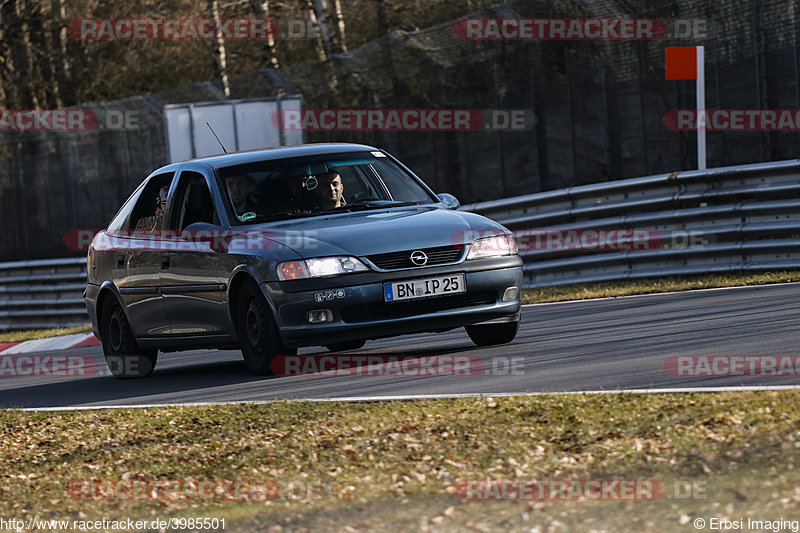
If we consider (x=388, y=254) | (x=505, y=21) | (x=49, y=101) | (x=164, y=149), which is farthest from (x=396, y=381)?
(x=49, y=101)

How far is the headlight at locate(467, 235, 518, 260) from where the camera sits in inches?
404

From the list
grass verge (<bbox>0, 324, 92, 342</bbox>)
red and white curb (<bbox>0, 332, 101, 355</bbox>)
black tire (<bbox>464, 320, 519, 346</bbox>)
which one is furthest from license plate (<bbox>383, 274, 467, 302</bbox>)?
grass verge (<bbox>0, 324, 92, 342</bbox>)

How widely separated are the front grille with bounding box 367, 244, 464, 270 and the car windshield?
1039 mm

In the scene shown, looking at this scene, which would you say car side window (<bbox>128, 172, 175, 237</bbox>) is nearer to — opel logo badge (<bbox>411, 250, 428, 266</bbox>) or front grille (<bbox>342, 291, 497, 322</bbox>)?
front grille (<bbox>342, 291, 497, 322</bbox>)

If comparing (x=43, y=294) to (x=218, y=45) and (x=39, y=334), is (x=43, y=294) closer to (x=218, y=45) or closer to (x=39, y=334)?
(x=39, y=334)

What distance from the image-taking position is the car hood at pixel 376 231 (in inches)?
393

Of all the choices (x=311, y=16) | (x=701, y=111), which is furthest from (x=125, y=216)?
(x=311, y=16)

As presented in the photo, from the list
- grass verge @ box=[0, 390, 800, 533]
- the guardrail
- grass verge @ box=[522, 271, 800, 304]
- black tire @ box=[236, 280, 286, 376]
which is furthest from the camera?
the guardrail

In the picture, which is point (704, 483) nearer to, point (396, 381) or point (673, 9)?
point (396, 381)

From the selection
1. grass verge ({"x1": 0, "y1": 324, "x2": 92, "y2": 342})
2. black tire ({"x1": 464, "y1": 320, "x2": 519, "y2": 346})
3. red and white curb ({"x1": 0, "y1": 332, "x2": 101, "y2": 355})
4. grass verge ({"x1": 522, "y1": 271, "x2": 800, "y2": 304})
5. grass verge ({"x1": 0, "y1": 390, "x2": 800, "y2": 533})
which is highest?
grass verge ({"x1": 0, "y1": 390, "x2": 800, "y2": 533})

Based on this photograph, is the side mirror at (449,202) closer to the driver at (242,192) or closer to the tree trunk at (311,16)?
the driver at (242,192)

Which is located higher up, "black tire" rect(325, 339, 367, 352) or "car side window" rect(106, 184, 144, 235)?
"car side window" rect(106, 184, 144, 235)

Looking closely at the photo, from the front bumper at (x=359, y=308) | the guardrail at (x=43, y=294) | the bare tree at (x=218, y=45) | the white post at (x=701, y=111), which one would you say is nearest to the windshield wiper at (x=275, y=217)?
the front bumper at (x=359, y=308)

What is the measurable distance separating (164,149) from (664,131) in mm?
9781
